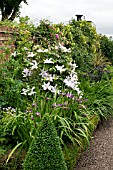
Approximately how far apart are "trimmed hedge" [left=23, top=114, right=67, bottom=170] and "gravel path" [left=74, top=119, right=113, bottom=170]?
1201 mm

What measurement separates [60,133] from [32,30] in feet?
11.1

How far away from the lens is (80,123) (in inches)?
161

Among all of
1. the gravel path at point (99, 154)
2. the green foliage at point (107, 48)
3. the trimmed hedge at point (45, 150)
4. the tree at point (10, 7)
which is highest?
the tree at point (10, 7)

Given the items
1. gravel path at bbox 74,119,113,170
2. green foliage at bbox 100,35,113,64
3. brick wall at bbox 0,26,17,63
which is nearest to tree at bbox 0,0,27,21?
green foliage at bbox 100,35,113,64

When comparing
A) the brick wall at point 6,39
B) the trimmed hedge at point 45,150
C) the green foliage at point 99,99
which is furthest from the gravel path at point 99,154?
the brick wall at point 6,39

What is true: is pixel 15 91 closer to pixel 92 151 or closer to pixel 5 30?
pixel 92 151

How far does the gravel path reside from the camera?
160 inches

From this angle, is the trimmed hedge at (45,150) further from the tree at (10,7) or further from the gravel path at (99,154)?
the tree at (10,7)

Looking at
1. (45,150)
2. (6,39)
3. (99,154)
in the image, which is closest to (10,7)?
(6,39)

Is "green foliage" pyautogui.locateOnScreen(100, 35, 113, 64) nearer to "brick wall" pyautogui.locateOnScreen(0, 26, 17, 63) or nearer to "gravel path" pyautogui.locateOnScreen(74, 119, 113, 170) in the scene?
"brick wall" pyautogui.locateOnScreen(0, 26, 17, 63)

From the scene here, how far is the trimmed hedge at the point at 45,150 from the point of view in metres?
2.83

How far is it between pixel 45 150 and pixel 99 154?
1.74m

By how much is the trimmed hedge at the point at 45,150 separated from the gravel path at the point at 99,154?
120 centimetres

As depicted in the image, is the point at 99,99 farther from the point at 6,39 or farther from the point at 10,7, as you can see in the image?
the point at 10,7
